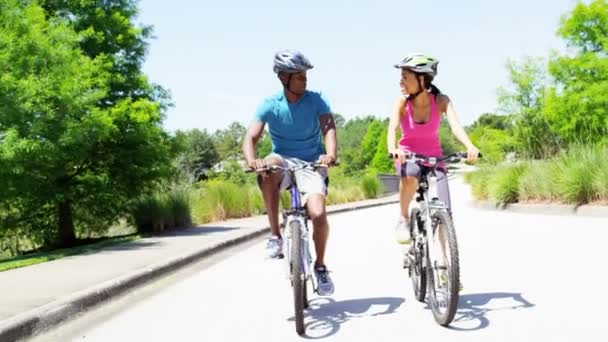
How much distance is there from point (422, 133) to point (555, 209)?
10310 millimetres

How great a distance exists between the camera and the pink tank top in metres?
5.57

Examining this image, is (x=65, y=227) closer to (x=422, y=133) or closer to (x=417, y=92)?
(x=422, y=133)

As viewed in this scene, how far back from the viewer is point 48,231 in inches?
605

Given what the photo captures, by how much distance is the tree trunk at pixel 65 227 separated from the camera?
14953 mm

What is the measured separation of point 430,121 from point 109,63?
9.68 meters

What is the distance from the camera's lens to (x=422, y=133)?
5.62 metres

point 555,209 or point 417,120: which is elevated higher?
point 417,120

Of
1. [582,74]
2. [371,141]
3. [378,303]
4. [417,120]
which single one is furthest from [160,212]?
[371,141]

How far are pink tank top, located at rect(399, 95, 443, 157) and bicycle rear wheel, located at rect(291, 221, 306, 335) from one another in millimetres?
1376

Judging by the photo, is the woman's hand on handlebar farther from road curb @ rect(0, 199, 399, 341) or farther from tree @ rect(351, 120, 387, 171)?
tree @ rect(351, 120, 387, 171)

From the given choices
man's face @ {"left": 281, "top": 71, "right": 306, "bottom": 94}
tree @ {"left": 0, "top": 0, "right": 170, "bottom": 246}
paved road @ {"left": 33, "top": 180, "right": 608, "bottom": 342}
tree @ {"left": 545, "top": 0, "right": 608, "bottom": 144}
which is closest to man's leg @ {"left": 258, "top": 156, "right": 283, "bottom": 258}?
paved road @ {"left": 33, "top": 180, "right": 608, "bottom": 342}

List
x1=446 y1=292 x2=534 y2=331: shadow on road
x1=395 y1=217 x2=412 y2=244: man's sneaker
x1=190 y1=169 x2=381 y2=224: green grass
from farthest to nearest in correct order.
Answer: x1=190 y1=169 x2=381 y2=224: green grass, x1=395 y1=217 x2=412 y2=244: man's sneaker, x1=446 y1=292 x2=534 y2=331: shadow on road

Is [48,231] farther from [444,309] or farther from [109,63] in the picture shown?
[444,309]

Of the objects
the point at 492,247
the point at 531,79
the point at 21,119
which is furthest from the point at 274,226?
the point at 531,79
